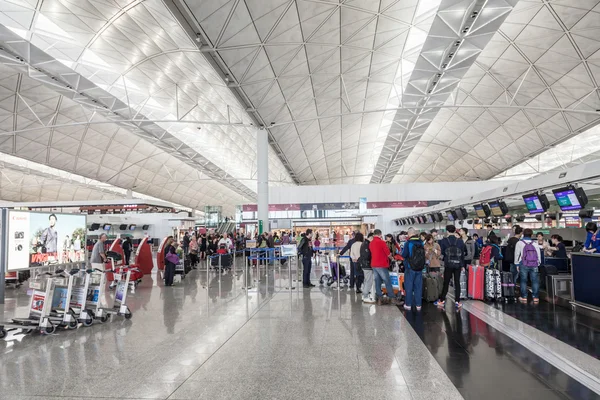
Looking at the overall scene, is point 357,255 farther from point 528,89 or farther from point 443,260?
point 528,89

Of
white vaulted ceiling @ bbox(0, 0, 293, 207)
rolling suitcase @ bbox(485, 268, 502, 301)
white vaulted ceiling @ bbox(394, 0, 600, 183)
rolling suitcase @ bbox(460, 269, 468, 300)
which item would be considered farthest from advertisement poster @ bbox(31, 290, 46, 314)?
white vaulted ceiling @ bbox(394, 0, 600, 183)

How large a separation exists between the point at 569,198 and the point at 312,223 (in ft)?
71.0

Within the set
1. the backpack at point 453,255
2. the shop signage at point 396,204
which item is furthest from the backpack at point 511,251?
the shop signage at point 396,204

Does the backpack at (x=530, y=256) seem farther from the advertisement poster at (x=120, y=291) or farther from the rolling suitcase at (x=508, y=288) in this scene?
the advertisement poster at (x=120, y=291)

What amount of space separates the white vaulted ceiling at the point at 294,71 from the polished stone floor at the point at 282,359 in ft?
32.9

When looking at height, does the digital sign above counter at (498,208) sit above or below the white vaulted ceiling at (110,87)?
below

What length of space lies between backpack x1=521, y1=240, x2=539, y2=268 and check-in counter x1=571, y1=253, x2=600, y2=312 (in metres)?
0.75

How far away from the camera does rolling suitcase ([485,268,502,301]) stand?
983 cm

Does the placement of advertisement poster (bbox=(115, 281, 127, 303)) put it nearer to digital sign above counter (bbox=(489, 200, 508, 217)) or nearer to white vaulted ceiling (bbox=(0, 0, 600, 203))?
white vaulted ceiling (bbox=(0, 0, 600, 203))

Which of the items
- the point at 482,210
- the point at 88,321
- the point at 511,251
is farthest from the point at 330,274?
the point at 88,321

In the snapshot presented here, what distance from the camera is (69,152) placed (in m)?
36.8

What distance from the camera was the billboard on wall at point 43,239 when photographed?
8.26 meters

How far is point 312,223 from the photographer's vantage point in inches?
1206

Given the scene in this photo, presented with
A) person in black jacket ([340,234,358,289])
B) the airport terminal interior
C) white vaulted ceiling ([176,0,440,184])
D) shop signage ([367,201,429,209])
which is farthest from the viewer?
shop signage ([367,201,429,209])
